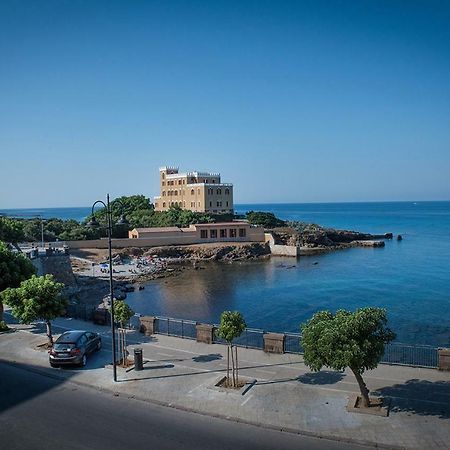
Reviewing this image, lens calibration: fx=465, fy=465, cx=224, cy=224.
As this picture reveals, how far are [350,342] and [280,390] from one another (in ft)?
11.1

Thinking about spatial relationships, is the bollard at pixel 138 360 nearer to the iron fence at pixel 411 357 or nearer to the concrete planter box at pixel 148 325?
the concrete planter box at pixel 148 325

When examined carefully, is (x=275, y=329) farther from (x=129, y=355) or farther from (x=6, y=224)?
(x=6, y=224)

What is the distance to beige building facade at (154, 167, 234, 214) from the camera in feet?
332

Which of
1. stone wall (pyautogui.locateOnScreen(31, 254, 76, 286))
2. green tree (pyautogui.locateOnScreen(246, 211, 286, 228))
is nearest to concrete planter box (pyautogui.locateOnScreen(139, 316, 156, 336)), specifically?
stone wall (pyautogui.locateOnScreen(31, 254, 76, 286))

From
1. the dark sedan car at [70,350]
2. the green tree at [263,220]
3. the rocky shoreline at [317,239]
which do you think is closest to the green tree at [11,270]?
the dark sedan car at [70,350]

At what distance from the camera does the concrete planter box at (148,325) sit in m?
22.0

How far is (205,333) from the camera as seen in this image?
20328mm

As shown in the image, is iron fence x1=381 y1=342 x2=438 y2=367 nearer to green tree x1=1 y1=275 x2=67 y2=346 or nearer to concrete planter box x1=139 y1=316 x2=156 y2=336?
concrete planter box x1=139 y1=316 x2=156 y2=336

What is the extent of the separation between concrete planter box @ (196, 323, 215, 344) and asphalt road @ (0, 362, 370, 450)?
20.0 feet

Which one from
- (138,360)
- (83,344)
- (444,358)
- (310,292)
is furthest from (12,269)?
(310,292)

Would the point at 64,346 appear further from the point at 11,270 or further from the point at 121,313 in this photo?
the point at 11,270

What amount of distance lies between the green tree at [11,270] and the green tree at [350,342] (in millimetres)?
16147

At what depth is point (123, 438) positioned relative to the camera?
38.7ft

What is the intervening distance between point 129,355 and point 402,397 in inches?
412
